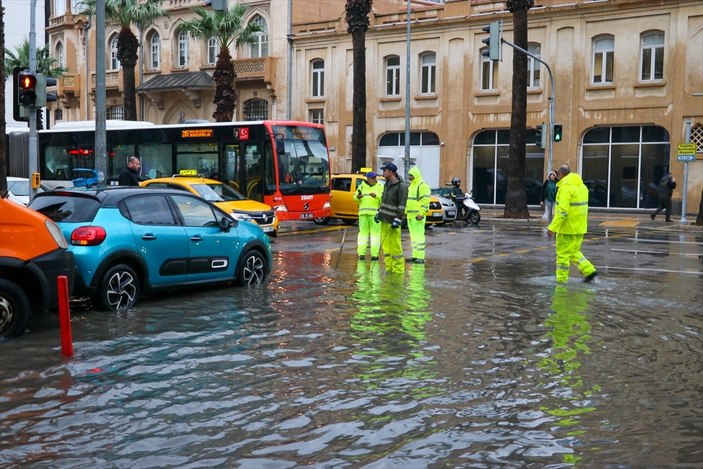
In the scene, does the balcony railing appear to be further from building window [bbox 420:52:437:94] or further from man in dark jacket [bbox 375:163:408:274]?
man in dark jacket [bbox 375:163:408:274]

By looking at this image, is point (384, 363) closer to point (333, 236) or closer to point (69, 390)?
point (69, 390)

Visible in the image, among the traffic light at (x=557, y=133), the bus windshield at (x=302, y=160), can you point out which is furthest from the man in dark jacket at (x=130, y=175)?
the traffic light at (x=557, y=133)

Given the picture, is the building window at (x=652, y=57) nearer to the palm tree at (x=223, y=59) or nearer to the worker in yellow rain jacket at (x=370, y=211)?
the palm tree at (x=223, y=59)

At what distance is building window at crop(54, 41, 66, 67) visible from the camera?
188 ft

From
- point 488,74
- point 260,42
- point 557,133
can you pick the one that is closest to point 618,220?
point 557,133

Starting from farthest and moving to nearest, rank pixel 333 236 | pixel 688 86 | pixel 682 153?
pixel 688 86
pixel 682 153
pixel 333 236

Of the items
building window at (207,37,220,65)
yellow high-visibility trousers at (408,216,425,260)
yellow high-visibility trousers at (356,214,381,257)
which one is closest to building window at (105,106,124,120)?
building window at (207,37,220,65)

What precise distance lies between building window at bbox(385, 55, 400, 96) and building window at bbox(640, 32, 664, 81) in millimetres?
12028

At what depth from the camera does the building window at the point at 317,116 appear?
4507cm

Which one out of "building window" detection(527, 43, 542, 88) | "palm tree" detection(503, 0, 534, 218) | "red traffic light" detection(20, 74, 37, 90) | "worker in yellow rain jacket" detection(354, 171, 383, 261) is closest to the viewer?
"red traffic light" detection(20, 74, 37, 90)

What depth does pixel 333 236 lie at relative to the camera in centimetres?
2367

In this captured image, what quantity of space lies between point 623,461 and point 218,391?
3.21 m

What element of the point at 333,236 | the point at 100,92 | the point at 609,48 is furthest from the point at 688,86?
the point at 100,92

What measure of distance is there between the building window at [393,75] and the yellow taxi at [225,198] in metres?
22.6
